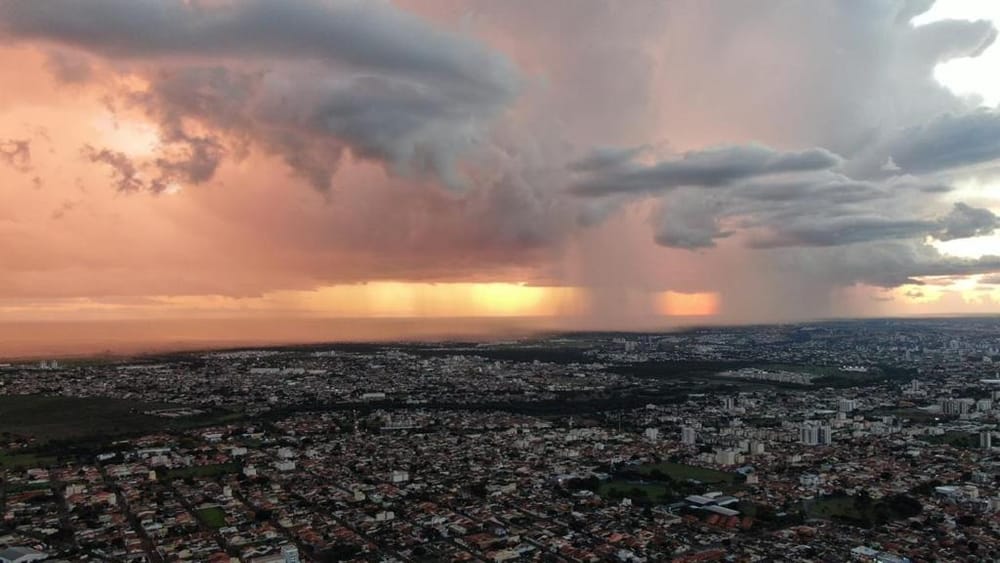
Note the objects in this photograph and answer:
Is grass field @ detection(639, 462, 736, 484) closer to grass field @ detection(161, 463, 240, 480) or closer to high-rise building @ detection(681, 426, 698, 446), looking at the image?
high-rise building @ detection(681, 426, 698, 446)

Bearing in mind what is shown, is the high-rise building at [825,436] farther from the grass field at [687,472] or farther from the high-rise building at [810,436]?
the grass field at [687,472]

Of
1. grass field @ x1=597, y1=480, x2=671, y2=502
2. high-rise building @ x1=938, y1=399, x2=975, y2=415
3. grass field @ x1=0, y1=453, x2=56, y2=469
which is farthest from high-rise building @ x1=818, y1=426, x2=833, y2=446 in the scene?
grass field @ x1=0, y1=453, x2=56, y2=469

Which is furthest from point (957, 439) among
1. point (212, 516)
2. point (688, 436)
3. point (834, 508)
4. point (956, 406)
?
point (212, 516)

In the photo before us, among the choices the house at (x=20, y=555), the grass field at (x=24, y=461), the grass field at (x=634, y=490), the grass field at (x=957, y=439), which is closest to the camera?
the house at (x=20, y=555)

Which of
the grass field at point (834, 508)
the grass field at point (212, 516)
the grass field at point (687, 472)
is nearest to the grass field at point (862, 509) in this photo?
the grass field at point (834, 508)

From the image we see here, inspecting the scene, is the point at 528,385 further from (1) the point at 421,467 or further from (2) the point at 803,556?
(2) the point at 803,556
